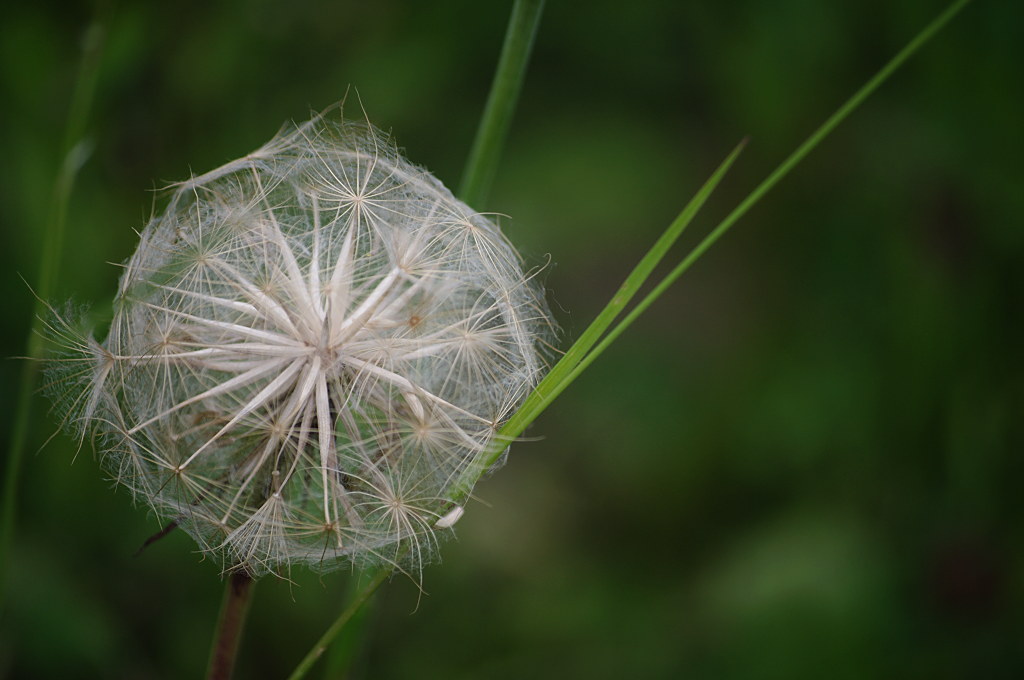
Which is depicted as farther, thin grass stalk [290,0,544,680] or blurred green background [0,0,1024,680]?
blurred green background [0,0,1024,680]

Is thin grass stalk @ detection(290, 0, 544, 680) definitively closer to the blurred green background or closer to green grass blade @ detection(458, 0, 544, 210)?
green grass blade @ detection(458, 0, 544, 210)

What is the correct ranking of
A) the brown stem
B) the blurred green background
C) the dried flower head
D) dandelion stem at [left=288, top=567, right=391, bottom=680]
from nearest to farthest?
dandelion stem at [left=288, top=567, right=391, bottom=680]
the brown stem
the dried flower head
the blurred green background

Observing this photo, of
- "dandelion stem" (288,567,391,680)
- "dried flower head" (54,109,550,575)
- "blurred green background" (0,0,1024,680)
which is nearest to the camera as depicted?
"dandelion stem" (288,567,391,680)

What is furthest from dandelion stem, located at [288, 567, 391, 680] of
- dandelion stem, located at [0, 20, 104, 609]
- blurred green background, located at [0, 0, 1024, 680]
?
blurred green background, located at [0, 0, 1024, 680]

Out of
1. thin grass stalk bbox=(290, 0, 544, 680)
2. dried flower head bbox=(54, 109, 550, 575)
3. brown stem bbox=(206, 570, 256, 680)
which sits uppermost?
thin grass stalk bbox=(290, 0, 544, 680)

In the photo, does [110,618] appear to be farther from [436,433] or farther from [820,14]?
[820,14]

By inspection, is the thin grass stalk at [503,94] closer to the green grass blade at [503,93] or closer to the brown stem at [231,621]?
the green grass blade at [503,93]

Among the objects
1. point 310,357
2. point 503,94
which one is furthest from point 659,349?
point 310,357

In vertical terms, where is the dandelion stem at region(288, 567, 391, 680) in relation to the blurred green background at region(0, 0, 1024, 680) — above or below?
below
